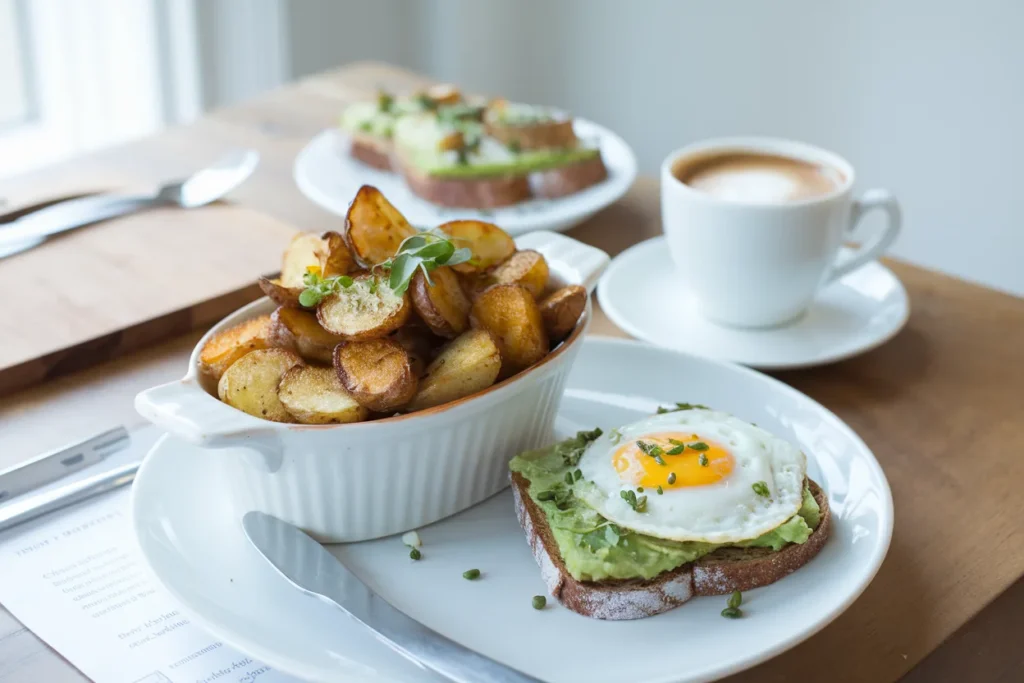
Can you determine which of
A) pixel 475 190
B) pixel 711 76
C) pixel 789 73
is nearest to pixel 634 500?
pixel 475 190

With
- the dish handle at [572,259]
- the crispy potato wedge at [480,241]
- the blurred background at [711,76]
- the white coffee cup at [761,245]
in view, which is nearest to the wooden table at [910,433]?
the white coffee cup at [761,245]

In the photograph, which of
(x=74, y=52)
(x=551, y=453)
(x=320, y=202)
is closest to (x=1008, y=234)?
(x=320, y=202)

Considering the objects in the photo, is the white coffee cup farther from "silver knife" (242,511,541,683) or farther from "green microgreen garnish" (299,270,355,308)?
"silver knife" (242,511,541,683)

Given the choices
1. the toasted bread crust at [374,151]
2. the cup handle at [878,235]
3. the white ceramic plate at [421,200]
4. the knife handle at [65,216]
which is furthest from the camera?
the toasted bread crust at [374,151]

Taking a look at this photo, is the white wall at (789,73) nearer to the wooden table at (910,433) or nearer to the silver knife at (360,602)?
the wooden table at (910,433)

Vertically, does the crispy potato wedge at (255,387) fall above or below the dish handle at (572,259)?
below

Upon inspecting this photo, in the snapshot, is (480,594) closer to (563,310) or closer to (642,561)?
(642,561)
